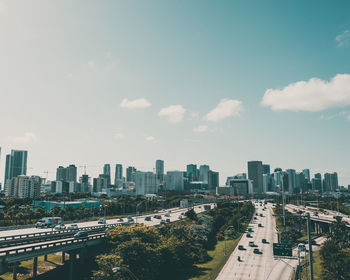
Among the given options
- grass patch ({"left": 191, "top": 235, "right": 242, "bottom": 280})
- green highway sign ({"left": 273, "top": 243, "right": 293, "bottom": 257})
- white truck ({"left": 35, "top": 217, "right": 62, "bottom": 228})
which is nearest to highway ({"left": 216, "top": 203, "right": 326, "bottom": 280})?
grass patch ({"left": 191, "top": 235, "right": 242, "bottom": 280})

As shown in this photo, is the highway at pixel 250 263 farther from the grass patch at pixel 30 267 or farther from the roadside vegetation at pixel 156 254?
the grass patch at pixel 30 267

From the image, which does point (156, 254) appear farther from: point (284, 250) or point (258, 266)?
point (258, 266)

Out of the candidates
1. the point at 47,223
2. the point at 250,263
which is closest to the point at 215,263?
the point at 250,263

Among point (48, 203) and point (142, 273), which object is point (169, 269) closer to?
point (142, 273)

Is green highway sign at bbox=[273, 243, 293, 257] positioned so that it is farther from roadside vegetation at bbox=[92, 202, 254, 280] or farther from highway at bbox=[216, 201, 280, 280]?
roadside vegetation at bbox=[92, 202, 254, 280]

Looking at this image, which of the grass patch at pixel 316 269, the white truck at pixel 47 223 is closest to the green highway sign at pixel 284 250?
the grass patch at pixel 316 269

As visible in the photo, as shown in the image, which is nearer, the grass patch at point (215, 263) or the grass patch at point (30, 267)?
the grass patch at point (30, 267)
